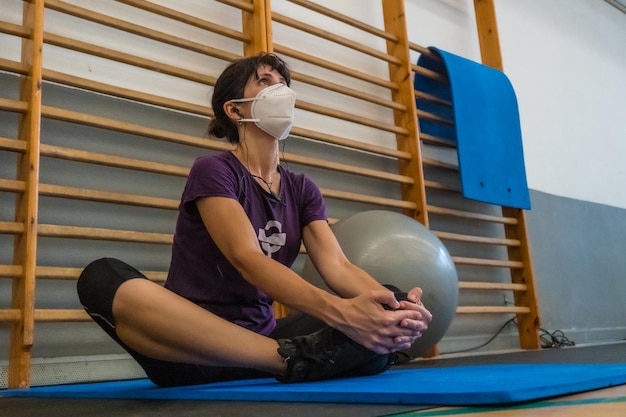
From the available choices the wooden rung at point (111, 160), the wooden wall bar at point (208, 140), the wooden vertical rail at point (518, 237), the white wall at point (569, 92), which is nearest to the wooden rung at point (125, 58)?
the wooden wall bar at point (208, 140)

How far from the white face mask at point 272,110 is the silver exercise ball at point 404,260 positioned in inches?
23.1

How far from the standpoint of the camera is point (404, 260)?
6.91ft

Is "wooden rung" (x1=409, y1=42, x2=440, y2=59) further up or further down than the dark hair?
further up

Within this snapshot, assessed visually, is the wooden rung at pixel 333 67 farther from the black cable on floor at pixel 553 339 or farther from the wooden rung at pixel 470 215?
the black cable on floor at pixel 553 339

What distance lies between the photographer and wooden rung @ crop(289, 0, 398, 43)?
2736 millimetres

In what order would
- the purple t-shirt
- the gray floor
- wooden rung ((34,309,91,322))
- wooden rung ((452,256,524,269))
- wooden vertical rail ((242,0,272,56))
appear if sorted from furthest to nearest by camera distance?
wooden rung ((452,256,524,269)), wooden vertical rail ((242,0,272,56)), wooden rung ((34,309,91,322)), the purple t-shirt, the gray floor

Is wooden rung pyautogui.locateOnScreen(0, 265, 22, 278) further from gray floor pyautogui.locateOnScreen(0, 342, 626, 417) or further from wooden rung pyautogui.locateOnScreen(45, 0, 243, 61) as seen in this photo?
wooden rung pyautogui.locateOnScreen(45, 0, 243, 61)

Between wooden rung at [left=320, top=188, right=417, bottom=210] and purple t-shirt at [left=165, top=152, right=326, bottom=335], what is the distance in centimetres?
106

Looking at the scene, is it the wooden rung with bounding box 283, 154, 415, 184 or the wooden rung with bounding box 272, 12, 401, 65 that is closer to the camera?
the wooden rung with bounding box 283, 154, 415, 184

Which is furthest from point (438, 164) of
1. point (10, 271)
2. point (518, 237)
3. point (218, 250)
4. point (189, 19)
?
point (10, 271)

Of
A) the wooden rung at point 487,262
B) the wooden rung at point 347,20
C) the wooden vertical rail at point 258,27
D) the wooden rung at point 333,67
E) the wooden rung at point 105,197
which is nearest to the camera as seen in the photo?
the wooden rung at point 105,197

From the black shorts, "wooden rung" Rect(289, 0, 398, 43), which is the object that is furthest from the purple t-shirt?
"wooden rung" Rect(289, 0, 398, 43)

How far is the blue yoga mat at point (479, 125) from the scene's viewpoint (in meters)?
3.01

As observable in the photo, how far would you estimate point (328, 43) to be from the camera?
2.92 meters
